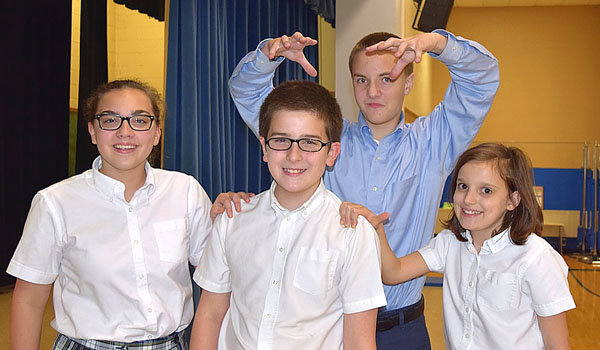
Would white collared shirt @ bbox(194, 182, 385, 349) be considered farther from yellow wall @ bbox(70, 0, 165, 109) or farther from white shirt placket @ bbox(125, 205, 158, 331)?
yellow wall @ bbox(70, 0, 165, 109)

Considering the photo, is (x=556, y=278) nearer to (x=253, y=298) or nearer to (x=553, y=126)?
(x=253, y=298)

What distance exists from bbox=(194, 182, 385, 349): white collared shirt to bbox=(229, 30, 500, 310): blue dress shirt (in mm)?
309

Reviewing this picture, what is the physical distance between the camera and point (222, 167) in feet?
10.9

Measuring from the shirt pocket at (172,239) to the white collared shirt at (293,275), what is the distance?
6.2 inches

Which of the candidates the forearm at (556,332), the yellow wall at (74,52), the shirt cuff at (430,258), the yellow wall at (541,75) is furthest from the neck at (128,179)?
the yellow wall at (541,75)

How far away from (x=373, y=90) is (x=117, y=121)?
30.7 inches

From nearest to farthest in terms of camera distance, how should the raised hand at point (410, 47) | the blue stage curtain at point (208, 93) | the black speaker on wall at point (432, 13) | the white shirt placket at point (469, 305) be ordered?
the raised hand at point (410, 47) < the white shirt placket at point (469, 305) < the blue stage curtain at point (208, 93) < the black speaker on wall at point (432, 13)

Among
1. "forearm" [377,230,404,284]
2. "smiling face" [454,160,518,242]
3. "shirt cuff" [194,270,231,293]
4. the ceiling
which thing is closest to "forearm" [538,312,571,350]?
"smiling face" [454,160,518,242]

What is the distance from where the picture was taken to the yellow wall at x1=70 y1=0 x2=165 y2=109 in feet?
24.2

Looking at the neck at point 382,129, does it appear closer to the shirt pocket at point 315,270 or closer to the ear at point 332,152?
the ear at point 332,152

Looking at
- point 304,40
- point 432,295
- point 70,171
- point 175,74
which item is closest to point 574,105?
point 432,295

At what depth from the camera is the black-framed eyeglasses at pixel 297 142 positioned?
153 centimetres

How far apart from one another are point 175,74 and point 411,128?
4.74 feet

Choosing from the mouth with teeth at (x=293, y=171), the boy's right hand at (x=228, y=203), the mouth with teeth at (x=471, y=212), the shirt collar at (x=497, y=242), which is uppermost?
the mouth with teeth at (x=293, y=171)
